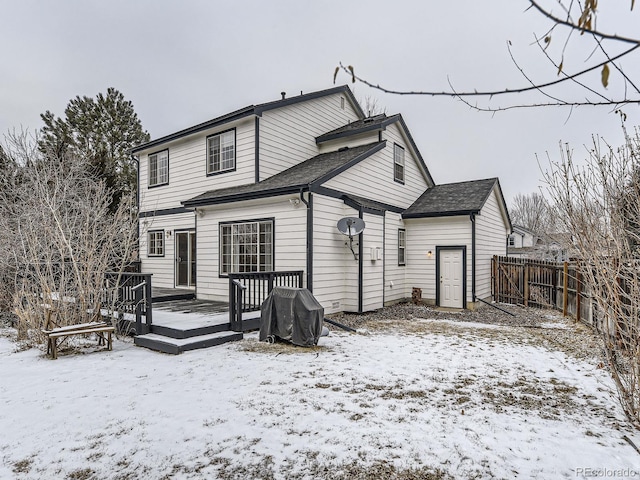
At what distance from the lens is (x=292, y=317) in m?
6.57

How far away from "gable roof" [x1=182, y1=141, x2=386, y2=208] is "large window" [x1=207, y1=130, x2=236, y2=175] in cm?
77

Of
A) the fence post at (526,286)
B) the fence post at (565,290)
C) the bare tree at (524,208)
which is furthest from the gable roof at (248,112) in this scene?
the bare tree at (524,208)

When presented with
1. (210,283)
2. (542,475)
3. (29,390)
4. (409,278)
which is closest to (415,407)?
(542,475)

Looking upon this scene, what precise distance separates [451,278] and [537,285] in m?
2.87

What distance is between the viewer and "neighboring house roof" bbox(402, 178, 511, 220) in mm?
11383

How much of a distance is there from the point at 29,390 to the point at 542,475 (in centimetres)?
550

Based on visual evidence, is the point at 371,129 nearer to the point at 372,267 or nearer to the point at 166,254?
the point at 372,267

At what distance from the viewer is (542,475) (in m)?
2.72

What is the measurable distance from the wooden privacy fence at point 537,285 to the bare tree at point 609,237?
616 centimetres

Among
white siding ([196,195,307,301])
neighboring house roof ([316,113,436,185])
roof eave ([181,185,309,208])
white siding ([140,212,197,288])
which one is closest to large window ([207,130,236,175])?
roof eave ([181,185,309,208])

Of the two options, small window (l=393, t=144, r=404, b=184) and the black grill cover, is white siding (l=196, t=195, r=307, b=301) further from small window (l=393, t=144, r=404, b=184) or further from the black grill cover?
small window (l=393, t=144, r=404, b=184)

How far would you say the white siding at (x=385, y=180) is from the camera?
10.2 m

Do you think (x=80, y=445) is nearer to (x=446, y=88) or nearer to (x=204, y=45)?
(x=446, y=88)

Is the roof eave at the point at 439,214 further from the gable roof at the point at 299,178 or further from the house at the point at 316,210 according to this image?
the gable roof at the point at 299,178
